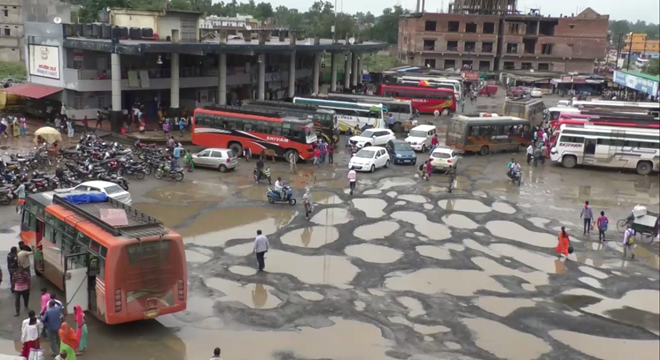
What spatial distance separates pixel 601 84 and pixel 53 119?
190ft

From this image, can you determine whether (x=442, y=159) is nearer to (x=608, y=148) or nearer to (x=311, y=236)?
(x=608, y=148)

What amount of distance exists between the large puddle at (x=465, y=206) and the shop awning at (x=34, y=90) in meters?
24.9

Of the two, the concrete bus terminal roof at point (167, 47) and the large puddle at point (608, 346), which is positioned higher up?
the concrete bus terminal roof at point (167, 47)

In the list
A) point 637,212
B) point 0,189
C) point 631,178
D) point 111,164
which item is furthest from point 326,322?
point 631,178

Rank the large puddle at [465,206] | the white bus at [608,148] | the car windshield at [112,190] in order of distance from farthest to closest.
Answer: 1. the white bus at [608,148]
2. the large puddle at [465,206]
3. the car windshield at [112,190]

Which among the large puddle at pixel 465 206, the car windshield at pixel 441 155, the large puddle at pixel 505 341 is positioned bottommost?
the large puddle at pixel 505 341

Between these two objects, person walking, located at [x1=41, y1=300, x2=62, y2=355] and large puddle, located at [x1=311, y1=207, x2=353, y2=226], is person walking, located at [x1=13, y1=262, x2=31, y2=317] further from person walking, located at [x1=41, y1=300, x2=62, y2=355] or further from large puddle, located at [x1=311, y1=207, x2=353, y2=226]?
large puddle, located at [x1=311, y1=207, x2=353, y2=226]

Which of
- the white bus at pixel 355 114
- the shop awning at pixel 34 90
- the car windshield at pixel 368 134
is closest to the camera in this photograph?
the car windshield at pixel 368 134

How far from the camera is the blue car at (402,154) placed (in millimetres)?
32531

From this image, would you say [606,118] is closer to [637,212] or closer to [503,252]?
[637,212]

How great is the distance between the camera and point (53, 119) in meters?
39.1

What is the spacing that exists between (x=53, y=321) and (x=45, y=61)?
1235 inches

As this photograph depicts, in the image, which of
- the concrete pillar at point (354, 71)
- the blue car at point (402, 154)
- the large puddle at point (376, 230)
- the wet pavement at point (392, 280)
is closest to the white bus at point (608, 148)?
the wet pavement at point (392, 280)

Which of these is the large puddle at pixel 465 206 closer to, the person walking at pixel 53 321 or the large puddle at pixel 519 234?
the large puddle at pixel 519 234
